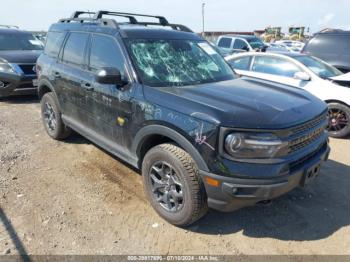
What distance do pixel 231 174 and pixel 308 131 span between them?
0.93 metres

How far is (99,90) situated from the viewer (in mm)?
3693

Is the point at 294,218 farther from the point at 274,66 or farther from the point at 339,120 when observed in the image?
the point at 274,66

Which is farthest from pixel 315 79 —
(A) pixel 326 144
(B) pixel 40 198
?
(B) pixel 40 198

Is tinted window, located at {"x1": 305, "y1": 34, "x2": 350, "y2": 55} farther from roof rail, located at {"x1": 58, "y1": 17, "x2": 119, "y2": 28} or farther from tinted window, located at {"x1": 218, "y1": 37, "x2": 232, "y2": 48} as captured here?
roof rail, located at {"x1": 58, "y1": 17, "x2": 119, "y2": 28}

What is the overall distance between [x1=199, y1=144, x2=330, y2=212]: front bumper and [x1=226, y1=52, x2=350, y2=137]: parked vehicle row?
12.1 feet

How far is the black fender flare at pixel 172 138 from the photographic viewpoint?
2.66m

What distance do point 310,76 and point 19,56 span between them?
6983mm

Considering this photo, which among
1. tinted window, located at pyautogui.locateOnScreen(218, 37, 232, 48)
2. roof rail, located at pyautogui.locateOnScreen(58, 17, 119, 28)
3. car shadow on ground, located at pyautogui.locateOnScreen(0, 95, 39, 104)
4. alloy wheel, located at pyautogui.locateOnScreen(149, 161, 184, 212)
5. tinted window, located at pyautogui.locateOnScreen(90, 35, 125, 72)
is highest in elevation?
roof rail, located at pyautogui.locateOnScreen(58, 17, 119, 28)

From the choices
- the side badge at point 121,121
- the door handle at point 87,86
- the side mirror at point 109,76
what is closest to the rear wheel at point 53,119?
the door handle at point 87,86

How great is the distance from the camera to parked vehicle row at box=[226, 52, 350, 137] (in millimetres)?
5809

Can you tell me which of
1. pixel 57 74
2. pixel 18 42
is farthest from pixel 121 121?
pixel 18 42

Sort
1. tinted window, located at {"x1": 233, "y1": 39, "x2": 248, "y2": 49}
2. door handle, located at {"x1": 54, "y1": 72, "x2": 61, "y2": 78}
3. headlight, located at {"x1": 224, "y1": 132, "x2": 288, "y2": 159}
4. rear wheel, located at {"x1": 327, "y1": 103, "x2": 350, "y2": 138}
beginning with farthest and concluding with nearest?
tinted window, located at {"x1": 233, "y1": 39, "x2": 248, "y2": 49}
rear wheel, located at {"x1": 327, "y1": 103, "x2": 350, "y2": 138}
door handle, located at {"x1": 54, "y1": 72, "x2": 61, "y2": 78}
headlight, located at {"x1": 224, "y1": 132, "x2": 288, "y2": 159}

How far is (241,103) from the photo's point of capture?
9.27 ft

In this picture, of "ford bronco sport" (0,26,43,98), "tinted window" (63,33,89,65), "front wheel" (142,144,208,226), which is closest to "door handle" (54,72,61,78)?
"tinted window" (63,33,89,65)
